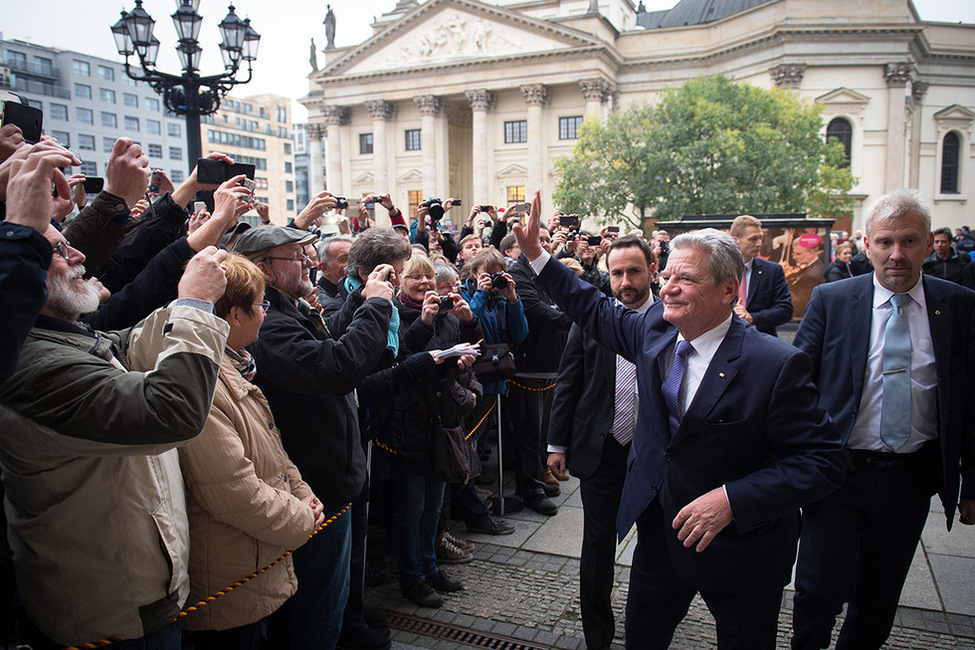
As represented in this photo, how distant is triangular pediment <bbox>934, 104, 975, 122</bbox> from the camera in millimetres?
46719

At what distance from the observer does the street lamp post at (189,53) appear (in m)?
9.79

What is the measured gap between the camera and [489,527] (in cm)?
575

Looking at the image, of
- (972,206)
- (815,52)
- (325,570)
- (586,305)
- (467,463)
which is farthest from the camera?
(972,206)

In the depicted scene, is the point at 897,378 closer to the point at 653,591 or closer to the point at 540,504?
the point at 653,591

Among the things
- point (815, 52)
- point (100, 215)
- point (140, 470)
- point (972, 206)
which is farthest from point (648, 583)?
point (972, 206)

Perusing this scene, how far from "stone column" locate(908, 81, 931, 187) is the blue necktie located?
52846 mm

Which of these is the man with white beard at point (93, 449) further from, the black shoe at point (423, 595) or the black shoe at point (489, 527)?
the black shoe at point (489, 527)

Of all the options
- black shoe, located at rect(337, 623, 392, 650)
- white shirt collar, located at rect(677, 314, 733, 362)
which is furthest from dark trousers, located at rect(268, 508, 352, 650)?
white shirt collar, located at rect(677, 314, 733, 362)

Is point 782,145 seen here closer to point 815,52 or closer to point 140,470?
point 815,52

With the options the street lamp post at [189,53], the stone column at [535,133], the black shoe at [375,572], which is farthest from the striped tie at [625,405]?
the stone column at [535,133]

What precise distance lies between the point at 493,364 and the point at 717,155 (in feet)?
103

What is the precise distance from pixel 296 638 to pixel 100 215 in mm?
2371

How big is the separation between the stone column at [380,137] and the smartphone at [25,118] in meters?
53.9

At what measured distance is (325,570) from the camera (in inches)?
134
